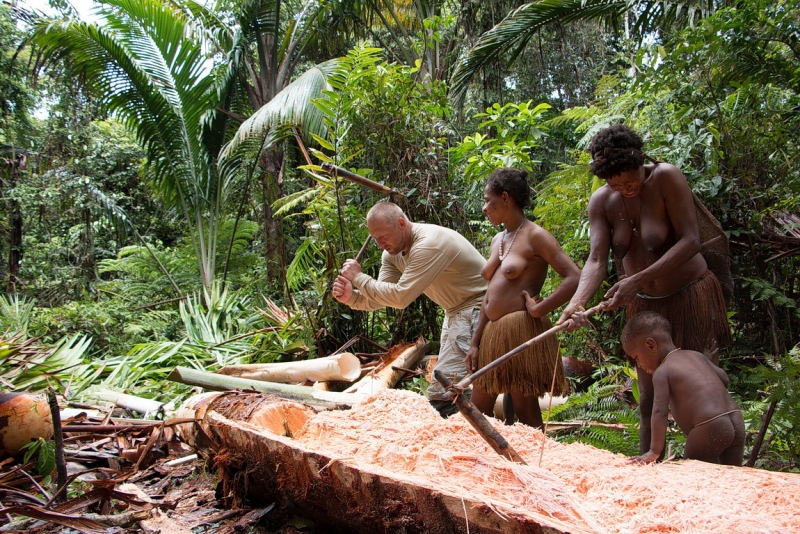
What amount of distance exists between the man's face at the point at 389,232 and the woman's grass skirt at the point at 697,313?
4.89ft

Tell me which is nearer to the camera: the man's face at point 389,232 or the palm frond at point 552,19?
the man's face at point 389,232

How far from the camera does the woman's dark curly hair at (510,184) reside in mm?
3120

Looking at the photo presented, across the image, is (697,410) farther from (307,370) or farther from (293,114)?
(293,114)

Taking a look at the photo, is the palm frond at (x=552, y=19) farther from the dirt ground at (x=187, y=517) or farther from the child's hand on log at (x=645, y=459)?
the dirt ground at (x=187, y=517)

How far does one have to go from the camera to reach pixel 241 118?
403 inches

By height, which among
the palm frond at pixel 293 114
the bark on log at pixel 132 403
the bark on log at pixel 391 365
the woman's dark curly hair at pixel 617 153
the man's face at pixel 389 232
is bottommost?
the bark on log at pixel 132 403

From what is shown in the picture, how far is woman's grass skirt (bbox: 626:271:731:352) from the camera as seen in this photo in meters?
2.69

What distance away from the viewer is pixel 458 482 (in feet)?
6.57

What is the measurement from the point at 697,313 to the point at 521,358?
844mm

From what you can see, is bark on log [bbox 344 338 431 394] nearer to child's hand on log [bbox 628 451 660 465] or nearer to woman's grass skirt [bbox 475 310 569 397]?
woman's grass skirt [bbox 475 310 569 397]

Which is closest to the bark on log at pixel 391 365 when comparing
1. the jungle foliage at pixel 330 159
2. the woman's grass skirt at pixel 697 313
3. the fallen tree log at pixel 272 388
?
the jungle foliage at pixel 330 159

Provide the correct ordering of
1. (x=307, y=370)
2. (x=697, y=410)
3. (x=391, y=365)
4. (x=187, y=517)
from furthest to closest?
(x=391, y=365) → (x=307, y=370) → (x=187, y=517) → (x=697, y=410)

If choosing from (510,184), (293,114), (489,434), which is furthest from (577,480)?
(293,114)

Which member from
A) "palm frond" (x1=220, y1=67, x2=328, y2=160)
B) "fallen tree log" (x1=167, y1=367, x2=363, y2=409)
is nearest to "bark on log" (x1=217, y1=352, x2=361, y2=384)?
"fallen tree log" (x1=167, y1=367, x2=363, y2=409)
